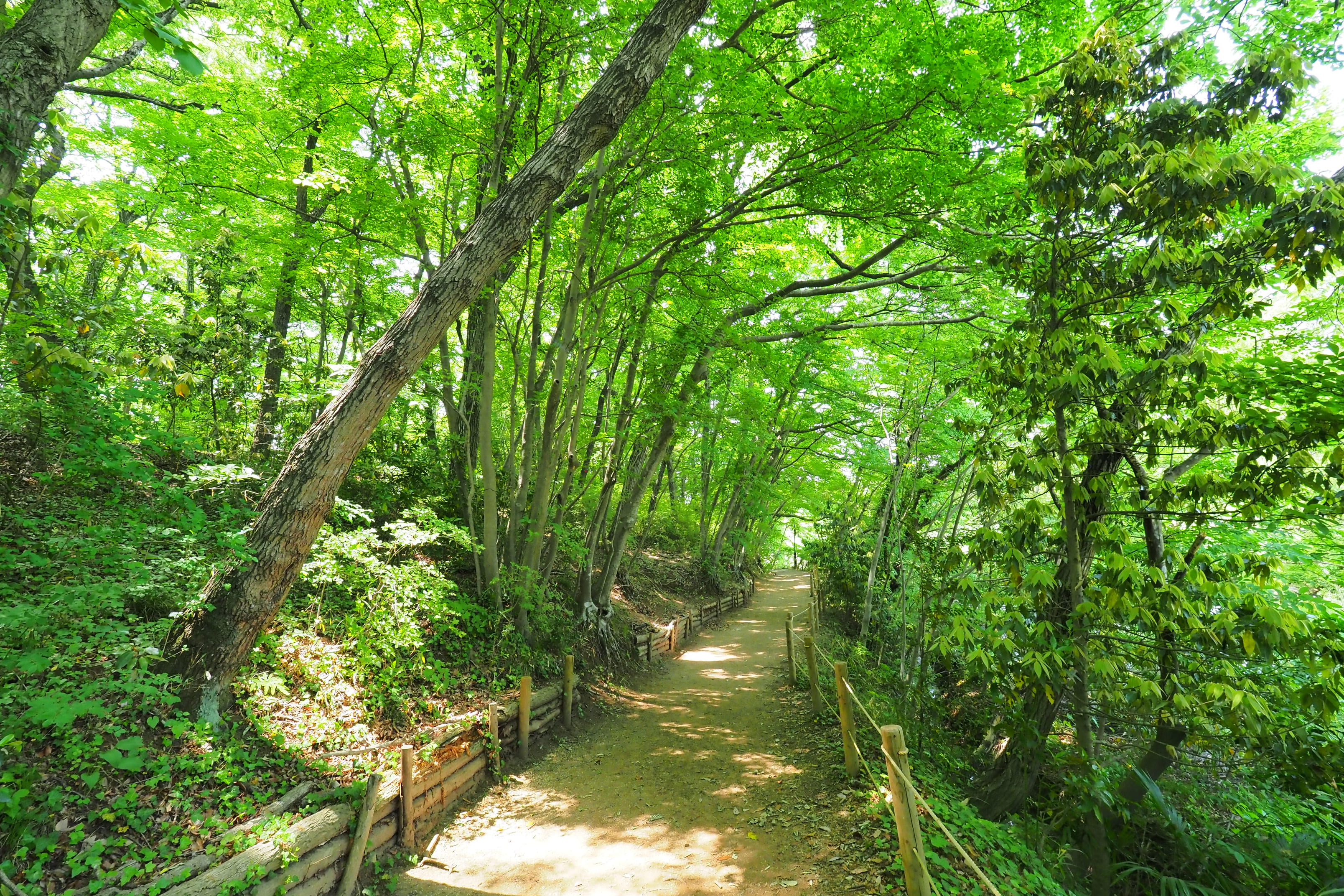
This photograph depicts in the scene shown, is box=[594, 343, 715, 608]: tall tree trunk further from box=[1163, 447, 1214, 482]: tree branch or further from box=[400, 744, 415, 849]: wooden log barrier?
box=[1163, 447, 1214, 482]: tree branch

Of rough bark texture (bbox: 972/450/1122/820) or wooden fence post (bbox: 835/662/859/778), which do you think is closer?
rough bark texture (bbox: 972/450/1122/820)

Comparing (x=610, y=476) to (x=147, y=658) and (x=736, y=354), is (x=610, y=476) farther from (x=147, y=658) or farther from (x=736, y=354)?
(x=147, y=658)

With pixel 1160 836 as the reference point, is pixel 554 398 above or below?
above

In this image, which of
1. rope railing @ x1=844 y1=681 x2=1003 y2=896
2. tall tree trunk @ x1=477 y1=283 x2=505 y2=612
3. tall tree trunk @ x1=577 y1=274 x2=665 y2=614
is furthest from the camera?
tall tree trunk @ x1=577 y1=274 x2=665 y2=614

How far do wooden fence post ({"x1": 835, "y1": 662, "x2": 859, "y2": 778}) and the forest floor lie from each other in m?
0.21

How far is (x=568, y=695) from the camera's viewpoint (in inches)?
287

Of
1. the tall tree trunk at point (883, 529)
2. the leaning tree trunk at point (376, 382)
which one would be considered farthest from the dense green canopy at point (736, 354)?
the tall tree trunk at point (883, 529)

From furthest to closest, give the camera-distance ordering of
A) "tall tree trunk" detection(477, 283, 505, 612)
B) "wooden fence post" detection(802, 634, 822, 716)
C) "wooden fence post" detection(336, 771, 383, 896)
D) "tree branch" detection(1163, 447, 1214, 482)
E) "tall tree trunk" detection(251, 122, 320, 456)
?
"wooden fence post" detection(802, 634, 822, 716) → "tall tree trunk" detection(251, 122, 320, 456) → "tall tree trunk" detection(477, 283, 505, 612) → "tree branch" detection(1163, 447, 1214, 482) → "wooden fence post" detection(336, 771, 383, 896)

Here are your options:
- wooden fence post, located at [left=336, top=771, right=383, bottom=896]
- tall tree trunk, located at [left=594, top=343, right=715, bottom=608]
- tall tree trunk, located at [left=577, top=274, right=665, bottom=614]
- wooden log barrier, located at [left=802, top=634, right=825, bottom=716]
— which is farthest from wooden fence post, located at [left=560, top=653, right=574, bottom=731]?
wooden fence post, located at [left=336, top=771, right=383, bottom=896]

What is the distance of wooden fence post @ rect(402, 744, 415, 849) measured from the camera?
14.5 feet

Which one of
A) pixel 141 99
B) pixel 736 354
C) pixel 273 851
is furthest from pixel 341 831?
pixel 141 99

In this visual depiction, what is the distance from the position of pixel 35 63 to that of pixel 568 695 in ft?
23.3

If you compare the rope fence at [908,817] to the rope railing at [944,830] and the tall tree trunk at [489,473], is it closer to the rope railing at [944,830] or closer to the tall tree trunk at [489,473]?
the rope railing at [944,830]

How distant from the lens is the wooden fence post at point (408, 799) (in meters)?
A: 4.43
